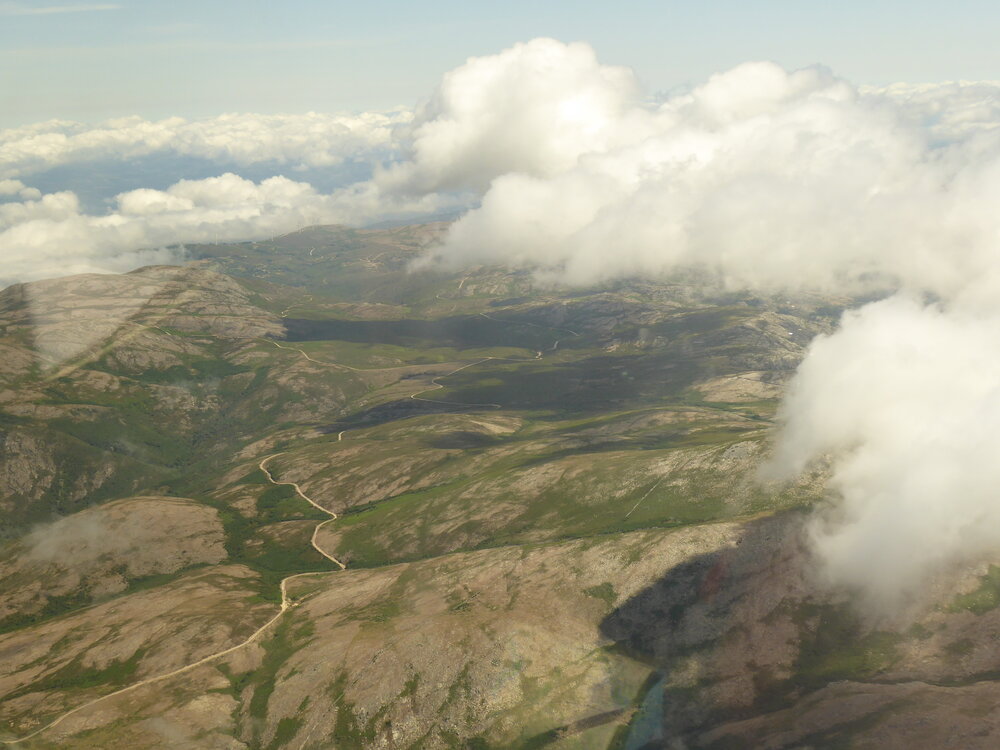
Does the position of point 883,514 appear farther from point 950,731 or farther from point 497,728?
point 497,728

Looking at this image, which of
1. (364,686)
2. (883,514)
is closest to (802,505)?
(883,514)

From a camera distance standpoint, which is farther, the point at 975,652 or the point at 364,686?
the point at 364,686

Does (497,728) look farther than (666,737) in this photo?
Yes

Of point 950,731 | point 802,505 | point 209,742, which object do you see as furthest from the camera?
point 802,505

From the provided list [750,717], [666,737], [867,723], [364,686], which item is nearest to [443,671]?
[364,686]

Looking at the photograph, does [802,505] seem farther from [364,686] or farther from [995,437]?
[364,686]

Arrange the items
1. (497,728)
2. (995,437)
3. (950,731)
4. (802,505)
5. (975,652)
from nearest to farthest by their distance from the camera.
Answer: (950,731), (975,652), (497,728), (995,437), (802,505)

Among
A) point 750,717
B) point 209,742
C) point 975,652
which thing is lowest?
point 209,742

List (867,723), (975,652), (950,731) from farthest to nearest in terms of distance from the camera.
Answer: (975,652), (867,723), (950,731)

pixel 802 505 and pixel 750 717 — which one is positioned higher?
pixel 802 505
